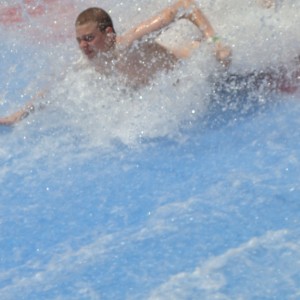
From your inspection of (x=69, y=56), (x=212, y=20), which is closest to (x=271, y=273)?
(x=212, y=20)

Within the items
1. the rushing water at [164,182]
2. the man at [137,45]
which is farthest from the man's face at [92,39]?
the rushing water at [164,182]

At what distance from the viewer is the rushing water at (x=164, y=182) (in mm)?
2322

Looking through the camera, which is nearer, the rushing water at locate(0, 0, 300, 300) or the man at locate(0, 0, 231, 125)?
the rushing water at locate(0, 0, 300, 300)

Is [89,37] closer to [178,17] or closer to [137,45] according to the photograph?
[137,45]

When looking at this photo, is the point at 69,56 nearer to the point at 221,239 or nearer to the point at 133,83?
the point at 133,83

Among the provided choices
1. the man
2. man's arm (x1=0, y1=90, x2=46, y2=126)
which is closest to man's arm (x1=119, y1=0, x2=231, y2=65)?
the man

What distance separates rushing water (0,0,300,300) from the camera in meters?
2.32

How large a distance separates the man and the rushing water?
2.4 inches

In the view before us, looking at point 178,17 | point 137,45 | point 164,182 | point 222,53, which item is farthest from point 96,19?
point 164,182

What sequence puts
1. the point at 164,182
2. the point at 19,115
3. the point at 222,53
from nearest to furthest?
the point at 164,182 → the point at 222,53 → the point at 19,115

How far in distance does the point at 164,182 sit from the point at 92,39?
0.72 meters

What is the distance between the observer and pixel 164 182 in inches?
110

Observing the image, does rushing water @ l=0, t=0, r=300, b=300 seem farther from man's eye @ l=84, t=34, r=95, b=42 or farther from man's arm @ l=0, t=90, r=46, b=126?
man's eye @ l=84, t=34, r=95, b=42

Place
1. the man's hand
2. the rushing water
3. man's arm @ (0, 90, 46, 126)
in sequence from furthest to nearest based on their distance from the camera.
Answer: man's arm @ (0, 90, 46, 126), the man's hand, the rushing water
